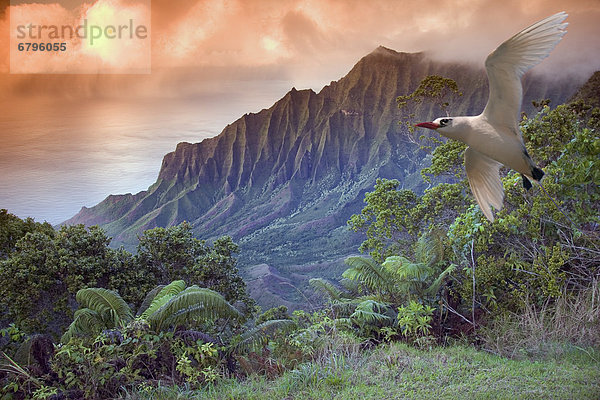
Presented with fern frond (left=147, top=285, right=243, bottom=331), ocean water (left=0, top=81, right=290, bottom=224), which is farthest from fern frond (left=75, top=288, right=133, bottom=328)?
ocean water (left=0, top=81, right=290, bottom=224)

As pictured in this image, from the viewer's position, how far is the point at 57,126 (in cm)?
1307

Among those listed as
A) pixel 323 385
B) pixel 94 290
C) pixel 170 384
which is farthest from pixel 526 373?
pixel 94 290

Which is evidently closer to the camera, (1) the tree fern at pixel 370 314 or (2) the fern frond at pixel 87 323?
(2) the fern frond at pixel 87 323

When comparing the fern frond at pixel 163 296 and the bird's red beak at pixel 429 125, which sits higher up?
the bird's red beak at pixel 429 125

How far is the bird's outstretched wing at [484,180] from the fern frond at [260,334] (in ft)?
8.13

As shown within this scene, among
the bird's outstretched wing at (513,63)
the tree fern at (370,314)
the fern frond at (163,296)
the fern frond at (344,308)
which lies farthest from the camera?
the fern frond at (344,308)

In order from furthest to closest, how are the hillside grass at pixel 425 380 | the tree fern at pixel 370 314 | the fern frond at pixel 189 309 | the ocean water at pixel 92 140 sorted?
1. the ocean water at pixel 92 140
2. the tree fern at pixel 370 314
3. the fern frond at pixel 189 309
4. the hillside grass at pixel 425 380

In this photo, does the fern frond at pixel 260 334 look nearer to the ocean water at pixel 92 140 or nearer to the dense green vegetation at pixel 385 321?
the dense green vegetation at pixel 385 321

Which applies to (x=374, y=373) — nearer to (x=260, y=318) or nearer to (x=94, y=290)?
(x=94, y=290)

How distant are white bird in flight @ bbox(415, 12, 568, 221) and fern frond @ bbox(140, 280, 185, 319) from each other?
2.59 metres

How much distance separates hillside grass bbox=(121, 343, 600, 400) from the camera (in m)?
2.33

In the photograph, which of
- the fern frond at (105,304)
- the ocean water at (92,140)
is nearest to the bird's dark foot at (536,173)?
the fern frond at (105,304)

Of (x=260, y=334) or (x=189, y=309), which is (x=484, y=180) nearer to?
(x=189, y=309)

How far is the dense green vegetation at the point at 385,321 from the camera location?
2.62 m
